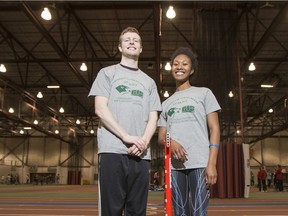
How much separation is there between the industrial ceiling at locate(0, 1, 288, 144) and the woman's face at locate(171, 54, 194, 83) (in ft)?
27.8

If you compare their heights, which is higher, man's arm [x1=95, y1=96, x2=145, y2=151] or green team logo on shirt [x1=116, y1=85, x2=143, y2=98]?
green team logo on shirt [x1=116, y1=85, x2=143, y2=98]

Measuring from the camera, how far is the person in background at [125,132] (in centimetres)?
232

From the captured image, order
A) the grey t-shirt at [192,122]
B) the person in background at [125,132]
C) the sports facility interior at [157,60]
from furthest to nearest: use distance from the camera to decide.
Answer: the sports facility interior at [157,60] < the grey t-shirt at [192,122] < the person in background at [125,132]

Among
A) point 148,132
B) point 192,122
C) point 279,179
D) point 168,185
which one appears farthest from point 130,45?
point 279,179

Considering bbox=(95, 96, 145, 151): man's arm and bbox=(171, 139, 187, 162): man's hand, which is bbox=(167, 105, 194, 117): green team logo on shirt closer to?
bbox=(171, 139, 187, 162): man's hand

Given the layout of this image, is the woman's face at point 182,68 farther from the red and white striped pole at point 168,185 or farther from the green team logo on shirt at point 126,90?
the red and white striped pole at point 168,185

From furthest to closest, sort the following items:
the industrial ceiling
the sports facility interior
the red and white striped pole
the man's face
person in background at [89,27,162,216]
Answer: the industrial ceiling < the sports facility interior < the man's face < person in background at [89,27,162,216] < the red and white striped pole

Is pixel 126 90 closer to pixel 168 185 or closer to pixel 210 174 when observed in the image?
pixel 168 185

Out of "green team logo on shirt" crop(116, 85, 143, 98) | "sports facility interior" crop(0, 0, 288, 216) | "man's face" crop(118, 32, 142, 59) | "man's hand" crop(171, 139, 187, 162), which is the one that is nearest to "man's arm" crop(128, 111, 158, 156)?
"green team logo on shirt" crop(116, 85, 143, 98)

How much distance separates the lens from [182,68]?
293 centimetres

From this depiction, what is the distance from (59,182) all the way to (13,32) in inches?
1049

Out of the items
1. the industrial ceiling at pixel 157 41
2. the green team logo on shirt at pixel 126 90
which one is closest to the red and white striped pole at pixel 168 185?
the green team logo on shirt at pixel 126 90

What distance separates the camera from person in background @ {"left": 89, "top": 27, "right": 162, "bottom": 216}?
2316 mm

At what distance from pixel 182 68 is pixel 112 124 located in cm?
88
